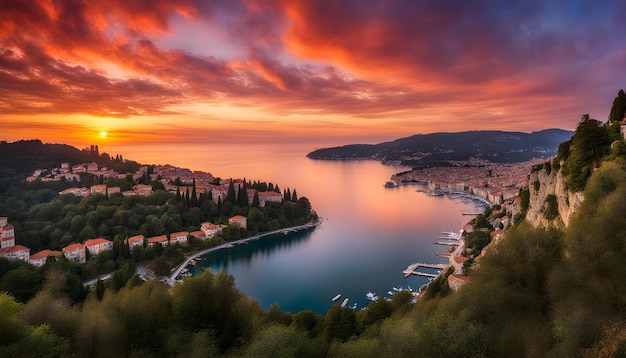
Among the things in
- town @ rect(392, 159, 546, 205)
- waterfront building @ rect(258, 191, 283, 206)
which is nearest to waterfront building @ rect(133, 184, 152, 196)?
waterfront building @ rect(258, 191, 283, 206)

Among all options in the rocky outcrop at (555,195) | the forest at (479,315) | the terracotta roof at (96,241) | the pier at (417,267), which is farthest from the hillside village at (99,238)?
the rocky outcrop at (555,195)

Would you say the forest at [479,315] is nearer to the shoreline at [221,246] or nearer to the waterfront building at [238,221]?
the shoreline at [221,246]

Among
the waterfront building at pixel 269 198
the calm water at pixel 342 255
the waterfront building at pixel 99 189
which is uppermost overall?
the waterfront building at pixel 99 189

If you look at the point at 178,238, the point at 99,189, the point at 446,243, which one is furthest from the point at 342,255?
the point at 99,189

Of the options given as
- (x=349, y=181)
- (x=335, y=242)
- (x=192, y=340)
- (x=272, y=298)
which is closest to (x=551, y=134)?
(x=349, y=181)

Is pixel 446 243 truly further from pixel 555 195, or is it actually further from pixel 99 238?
pixel 99 238

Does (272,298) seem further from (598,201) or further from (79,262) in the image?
(598,201)
